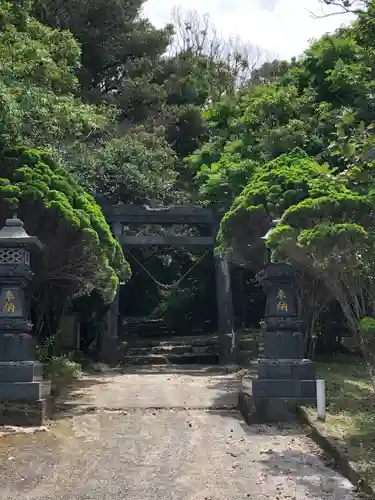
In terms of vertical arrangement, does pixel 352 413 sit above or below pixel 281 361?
below

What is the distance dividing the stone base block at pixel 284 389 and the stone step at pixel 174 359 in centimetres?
1049

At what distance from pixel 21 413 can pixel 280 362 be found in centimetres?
369

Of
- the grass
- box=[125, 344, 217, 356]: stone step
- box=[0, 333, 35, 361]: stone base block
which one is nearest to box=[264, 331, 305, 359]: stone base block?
the grass

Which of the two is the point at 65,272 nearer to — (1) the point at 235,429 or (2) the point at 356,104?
(1) the point at 235,429

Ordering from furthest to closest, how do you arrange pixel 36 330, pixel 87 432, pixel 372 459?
1. pixel 36 330
2. pixel 87 432
3. pixel 372 459

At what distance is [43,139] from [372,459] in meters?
8.47

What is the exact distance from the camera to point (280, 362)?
9.15 m

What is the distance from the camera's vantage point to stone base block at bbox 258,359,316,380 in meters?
9.08

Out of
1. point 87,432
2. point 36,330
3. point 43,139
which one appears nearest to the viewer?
point 87,432

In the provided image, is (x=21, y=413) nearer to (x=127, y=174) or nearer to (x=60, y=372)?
(x=60, y=372)

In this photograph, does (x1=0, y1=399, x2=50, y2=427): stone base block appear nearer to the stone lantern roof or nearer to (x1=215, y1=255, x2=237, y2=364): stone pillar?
the stone lantern roof

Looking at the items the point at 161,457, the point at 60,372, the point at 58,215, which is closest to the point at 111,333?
the point at 60,372

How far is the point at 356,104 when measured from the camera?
11039mm

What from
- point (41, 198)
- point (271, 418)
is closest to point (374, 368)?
point (271, 418)
